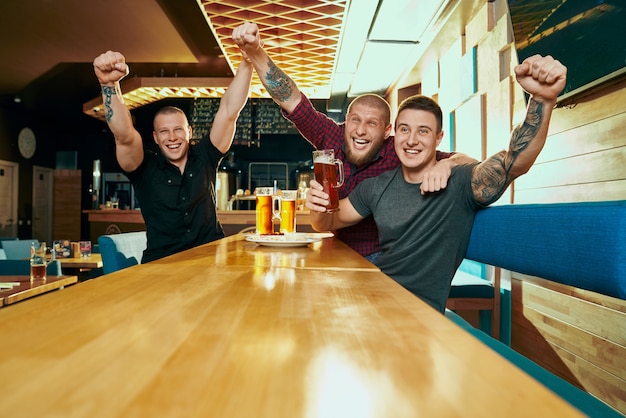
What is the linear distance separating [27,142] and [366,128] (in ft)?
33.9

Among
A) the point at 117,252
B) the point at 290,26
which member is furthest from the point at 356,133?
the point at 290,26

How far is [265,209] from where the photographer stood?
2027mm

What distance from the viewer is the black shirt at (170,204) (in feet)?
8.34

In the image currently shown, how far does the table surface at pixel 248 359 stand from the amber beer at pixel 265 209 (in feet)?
4.03

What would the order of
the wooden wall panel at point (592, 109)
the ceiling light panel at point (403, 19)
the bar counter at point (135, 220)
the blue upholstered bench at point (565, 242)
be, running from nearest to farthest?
the blue upholstered bench at point (565, 242)
the wooden wall panel at point (592, 109)
the ceiling light panel at point (403, 19)
the bar counter at point (135, 220)

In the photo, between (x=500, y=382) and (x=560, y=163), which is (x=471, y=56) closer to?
(x=560, y=163)

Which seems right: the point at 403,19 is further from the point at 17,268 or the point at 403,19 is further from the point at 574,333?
the point at 17,268

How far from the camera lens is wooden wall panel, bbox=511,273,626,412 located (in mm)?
2172

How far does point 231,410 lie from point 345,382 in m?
0.10

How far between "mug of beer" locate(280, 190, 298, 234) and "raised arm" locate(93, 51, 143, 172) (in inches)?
34.7

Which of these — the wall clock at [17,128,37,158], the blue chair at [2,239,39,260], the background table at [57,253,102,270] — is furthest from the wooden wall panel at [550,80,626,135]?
the wall clock at [17,128,37,158]

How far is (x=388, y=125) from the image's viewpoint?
8.36 ft

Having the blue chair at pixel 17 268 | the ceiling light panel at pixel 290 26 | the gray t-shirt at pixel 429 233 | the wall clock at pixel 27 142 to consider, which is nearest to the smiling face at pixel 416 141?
the gray t-shirt at pixel 429 233

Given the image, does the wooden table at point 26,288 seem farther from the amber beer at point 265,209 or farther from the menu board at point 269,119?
the menu board at point 269,119
